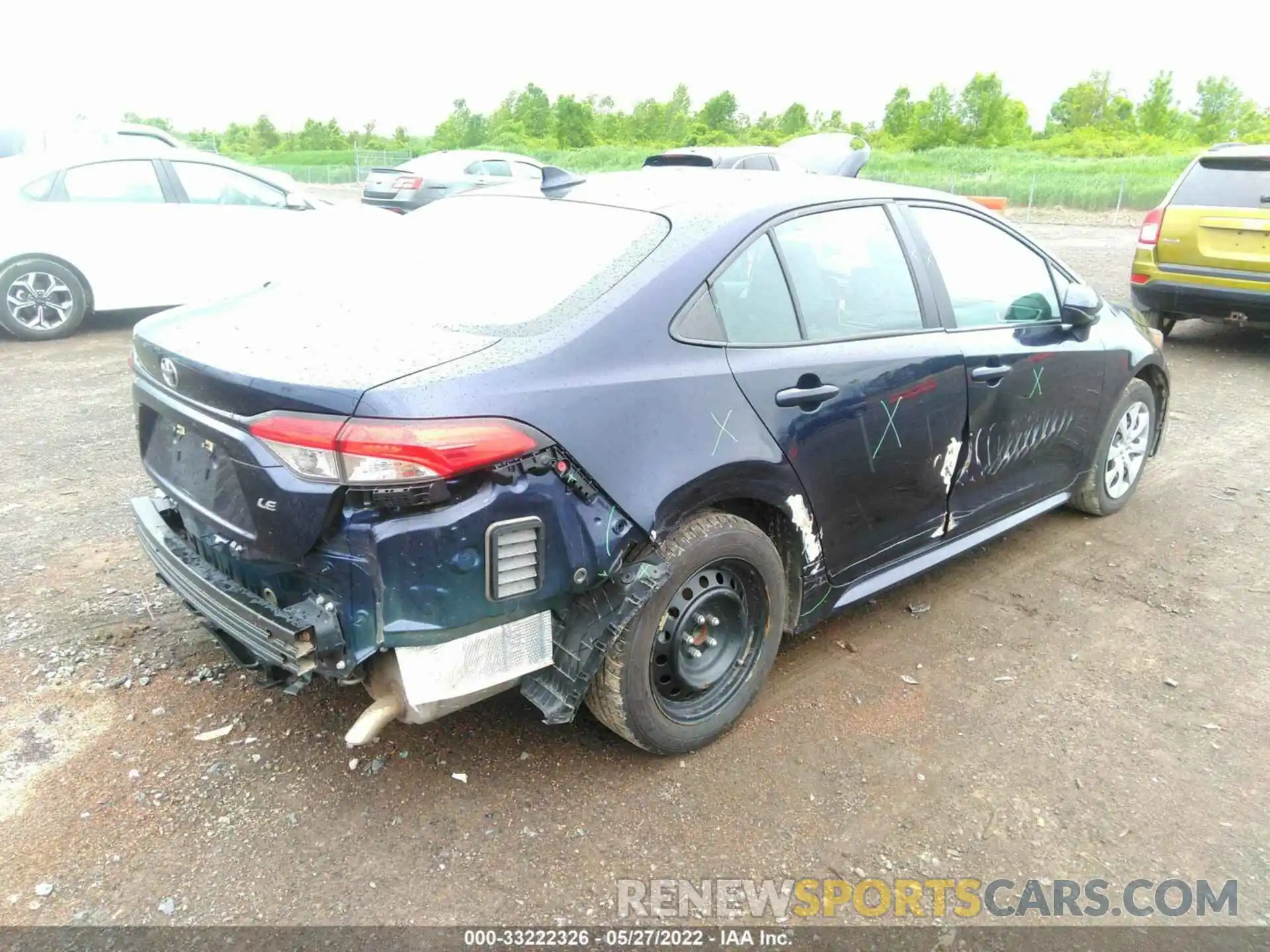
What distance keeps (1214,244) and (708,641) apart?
23.2 feet

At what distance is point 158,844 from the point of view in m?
2.55

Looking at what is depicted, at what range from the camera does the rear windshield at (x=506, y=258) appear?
2.70 m

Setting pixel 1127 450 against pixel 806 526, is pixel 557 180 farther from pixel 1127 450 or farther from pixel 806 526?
pixel 1127 450

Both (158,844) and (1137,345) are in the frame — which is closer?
(158,844)

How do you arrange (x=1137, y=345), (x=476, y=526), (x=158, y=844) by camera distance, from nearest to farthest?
(x=476, y=526) < (x=158, y=844) < (x=1137, y=345)

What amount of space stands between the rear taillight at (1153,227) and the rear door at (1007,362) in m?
4.83

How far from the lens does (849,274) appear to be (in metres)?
3.33

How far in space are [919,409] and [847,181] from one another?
94cm

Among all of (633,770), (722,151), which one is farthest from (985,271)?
(722,151)

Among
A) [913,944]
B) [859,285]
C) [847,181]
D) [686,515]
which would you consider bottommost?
[913,944]

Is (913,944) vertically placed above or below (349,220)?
below

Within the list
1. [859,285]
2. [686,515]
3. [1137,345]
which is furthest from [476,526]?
[1137,345]

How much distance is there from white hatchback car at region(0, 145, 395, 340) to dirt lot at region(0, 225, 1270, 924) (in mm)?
5052

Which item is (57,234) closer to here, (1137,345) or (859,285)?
(859,285)
